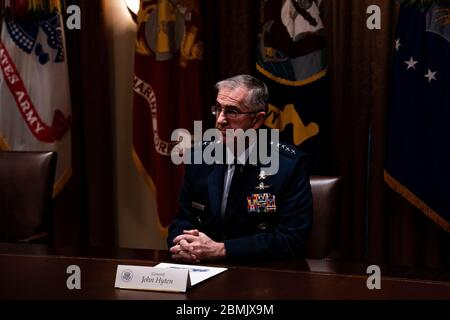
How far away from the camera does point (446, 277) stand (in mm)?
1614

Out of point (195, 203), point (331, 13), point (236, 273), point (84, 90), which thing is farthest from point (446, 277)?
point (84, 90)

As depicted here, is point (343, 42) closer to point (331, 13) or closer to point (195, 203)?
point (331, 13)

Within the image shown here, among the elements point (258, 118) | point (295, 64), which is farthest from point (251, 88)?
point (295, 64)

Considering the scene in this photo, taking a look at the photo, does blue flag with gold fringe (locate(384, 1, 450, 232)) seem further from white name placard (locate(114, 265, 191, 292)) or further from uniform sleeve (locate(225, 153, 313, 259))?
white name placard (locate(114, 265, 191, 292))

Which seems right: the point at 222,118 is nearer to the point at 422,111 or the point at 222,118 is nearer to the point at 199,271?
the point at 199,271

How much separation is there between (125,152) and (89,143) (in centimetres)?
28

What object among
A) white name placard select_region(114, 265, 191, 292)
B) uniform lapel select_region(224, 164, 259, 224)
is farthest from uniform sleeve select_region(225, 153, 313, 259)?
white name placard select_region(114, 265, 191, 292)

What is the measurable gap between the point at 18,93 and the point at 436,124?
7.83 ft

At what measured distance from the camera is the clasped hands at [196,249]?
1.84 meters

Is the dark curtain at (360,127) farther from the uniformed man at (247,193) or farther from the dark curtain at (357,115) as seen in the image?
the uniformed man at (247,193)

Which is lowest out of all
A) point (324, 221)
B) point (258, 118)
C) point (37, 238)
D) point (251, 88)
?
point (37, 238)

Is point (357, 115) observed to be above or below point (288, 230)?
above

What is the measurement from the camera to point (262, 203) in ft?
7.00
